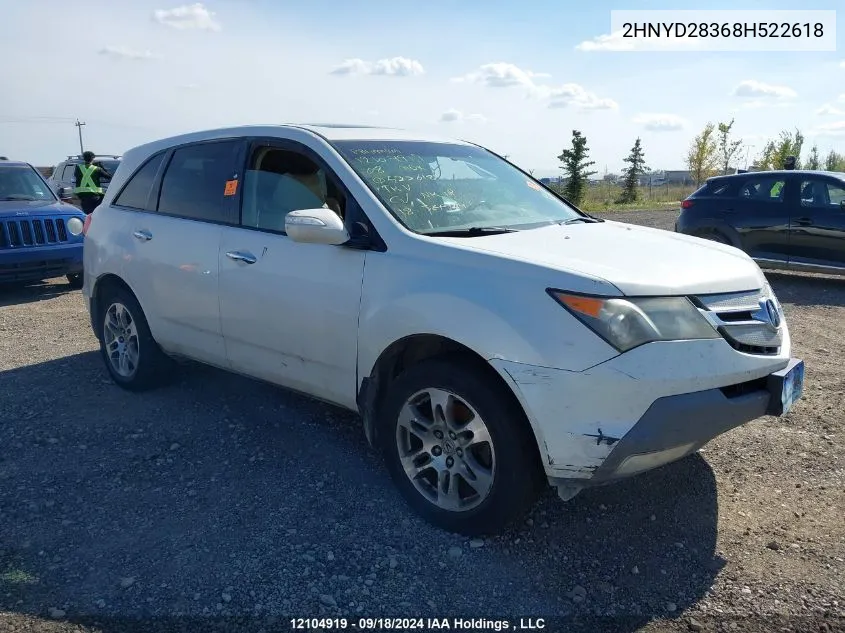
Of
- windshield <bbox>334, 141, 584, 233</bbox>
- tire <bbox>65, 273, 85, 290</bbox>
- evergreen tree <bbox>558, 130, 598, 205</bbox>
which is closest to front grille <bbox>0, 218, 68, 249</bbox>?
tire <bbox>65, 273, 85, 290</bbox>

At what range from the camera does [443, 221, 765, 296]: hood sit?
3.03 m

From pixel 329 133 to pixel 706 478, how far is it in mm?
2842

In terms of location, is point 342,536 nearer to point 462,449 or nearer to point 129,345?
point 462,449

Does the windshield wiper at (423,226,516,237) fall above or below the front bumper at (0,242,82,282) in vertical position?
above

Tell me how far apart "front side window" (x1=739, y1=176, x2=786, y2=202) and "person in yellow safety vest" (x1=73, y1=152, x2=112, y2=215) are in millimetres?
10295

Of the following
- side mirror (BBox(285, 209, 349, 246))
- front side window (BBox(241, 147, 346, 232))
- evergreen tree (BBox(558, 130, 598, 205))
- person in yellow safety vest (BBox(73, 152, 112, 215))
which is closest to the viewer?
side mirror (BBox(285, 209, 349, 246))

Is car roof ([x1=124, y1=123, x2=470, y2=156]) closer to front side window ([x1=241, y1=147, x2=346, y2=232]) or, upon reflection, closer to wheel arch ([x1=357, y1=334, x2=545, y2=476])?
front side window ([x1=241, y1=147, x2=346, y2=232])

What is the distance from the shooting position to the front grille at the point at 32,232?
9.30 metres

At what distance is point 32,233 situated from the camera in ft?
31.2

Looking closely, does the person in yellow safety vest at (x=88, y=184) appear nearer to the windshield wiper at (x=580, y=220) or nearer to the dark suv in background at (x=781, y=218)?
the dark suv in background at (x=781, y=218)

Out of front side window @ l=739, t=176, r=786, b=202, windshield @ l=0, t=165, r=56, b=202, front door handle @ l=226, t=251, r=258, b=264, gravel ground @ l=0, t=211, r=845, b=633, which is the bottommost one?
gravel ground @ l=0, t=211, r=845, b=633

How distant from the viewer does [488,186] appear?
4.38m

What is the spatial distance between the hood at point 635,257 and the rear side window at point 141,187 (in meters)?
2.75

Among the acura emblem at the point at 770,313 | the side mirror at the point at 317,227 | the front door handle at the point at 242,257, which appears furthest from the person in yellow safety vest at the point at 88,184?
the acura emblem at the point at 770,313
